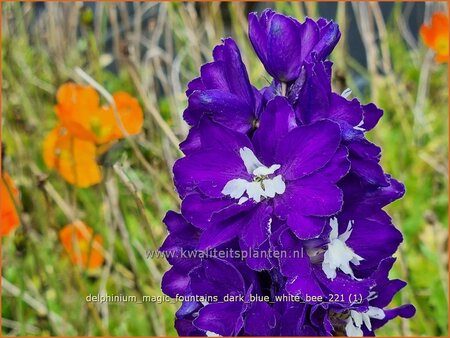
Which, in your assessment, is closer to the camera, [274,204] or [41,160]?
[274,204]

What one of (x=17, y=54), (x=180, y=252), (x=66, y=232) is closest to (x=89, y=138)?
(x=66, y=232)

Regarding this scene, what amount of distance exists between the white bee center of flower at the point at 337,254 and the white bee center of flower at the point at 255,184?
61 mm

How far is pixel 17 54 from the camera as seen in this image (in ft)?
6.37

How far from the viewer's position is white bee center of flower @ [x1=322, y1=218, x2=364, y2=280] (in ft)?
2.19

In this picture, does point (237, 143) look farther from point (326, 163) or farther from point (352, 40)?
point (352, 40)

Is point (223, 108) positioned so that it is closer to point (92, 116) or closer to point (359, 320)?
point (359, 320)

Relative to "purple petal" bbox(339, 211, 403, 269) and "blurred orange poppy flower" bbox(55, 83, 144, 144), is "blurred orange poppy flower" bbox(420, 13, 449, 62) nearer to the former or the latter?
"blurred orange poppy flower" bbox(55, 83, 144, 144)

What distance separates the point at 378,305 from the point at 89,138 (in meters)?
0.62

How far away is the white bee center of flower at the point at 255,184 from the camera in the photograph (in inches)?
25.8

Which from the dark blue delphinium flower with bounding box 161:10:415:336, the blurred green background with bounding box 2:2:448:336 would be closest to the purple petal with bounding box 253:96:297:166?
the dark blue delphinium flower with bounding box 161:10:415:336

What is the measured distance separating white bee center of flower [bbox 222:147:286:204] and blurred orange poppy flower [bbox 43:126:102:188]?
0.73m

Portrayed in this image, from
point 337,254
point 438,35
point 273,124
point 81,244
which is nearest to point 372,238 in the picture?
point 337,254

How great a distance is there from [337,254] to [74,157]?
804 millimetres

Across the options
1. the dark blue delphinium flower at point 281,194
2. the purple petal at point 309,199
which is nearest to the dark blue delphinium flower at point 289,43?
the dark blue delphinium flower at point 281,194
